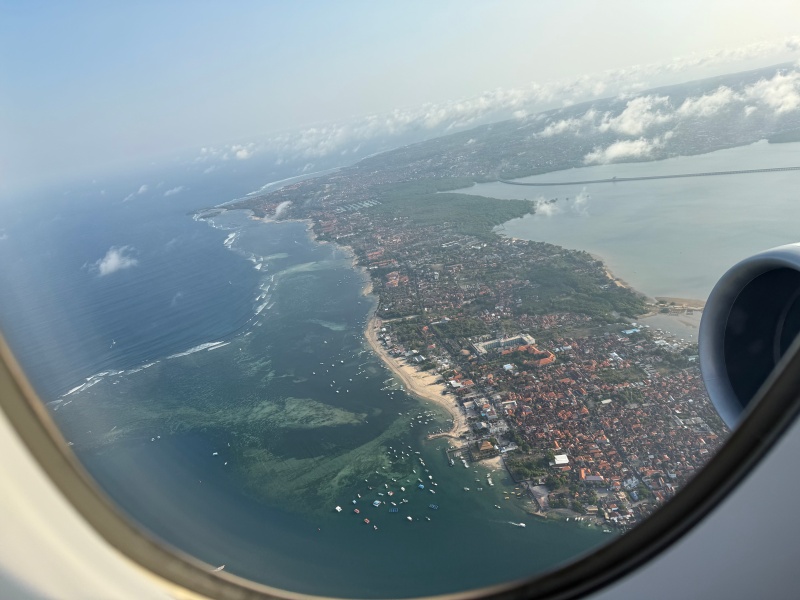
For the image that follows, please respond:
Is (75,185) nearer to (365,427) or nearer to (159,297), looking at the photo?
(159,297)

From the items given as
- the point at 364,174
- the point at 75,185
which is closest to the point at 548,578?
the point at 75,185

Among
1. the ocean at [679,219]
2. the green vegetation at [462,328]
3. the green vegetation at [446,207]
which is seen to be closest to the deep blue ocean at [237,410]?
the green vegetation at [462,328]

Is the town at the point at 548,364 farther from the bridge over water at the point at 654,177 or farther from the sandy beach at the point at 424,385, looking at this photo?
the bridge over water at the point at 654,177

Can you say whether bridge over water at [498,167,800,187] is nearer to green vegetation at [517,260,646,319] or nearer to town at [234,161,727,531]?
town at [234,161,727,531]

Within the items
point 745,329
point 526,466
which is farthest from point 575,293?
point 745,329

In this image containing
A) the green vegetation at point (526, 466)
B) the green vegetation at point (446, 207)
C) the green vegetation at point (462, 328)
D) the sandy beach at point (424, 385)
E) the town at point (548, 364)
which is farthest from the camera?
the green vegetation at point (446, 207)

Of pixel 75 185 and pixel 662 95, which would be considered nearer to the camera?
pixel 75 185

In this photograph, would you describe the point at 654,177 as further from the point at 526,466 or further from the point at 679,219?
the point at 526,466
